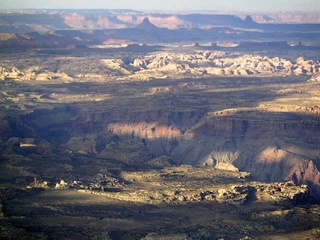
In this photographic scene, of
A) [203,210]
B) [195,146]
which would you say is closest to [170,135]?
[195,146]

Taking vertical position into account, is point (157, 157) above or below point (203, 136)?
above

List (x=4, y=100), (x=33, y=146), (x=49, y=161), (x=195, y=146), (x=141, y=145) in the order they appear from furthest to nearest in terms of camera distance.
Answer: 1. (x=4, y=100)
2. (x=195, y=146)
3. (x=141, y=145)
4. (x=33, y=146)
5. (x=49, y=161)

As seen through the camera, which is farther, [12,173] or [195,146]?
[195,146]

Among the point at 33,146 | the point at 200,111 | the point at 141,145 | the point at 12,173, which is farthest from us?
the point at 200,111

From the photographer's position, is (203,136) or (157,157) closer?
(157,157)

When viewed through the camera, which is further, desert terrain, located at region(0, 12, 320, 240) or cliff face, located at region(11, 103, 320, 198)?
cliff face, located at region(11, 103, 320, 198)

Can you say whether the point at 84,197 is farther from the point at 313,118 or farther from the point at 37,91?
the point at 37,91

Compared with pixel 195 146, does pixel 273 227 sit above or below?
above

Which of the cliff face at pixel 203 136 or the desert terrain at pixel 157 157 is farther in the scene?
the cliff face at pixel 203 136
